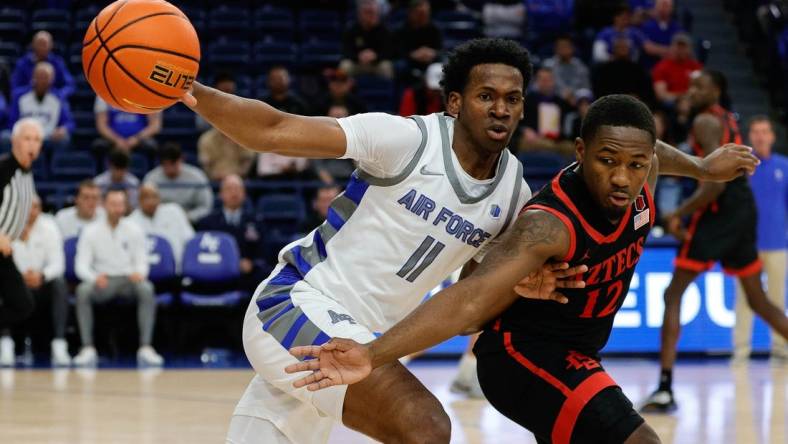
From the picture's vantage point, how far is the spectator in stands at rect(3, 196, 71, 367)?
415 inches

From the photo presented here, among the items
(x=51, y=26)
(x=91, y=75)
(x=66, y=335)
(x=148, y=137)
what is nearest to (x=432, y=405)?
(x=91, y=75)

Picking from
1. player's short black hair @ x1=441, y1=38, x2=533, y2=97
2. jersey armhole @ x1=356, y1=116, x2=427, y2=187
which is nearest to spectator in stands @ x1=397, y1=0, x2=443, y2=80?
player's short black hair @ x1=441, y1=38, x2=533, y2=97

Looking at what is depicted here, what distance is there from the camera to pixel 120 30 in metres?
3.74

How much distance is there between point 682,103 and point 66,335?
23.4 ft

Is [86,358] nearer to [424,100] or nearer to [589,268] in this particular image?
[424,100]

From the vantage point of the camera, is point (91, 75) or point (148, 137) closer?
point (91, 75)

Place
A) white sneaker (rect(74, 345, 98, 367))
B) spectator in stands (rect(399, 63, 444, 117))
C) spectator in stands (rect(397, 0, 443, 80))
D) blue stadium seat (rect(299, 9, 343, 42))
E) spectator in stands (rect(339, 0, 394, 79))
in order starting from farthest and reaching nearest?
blue stadium seat (rect(299, 9, 343, 42)), spectator in stands (rect(339, 0, 394, 79)), spectator in stands (rect(397, 0, 443, 80)), spectator in stands (rect(399, 63, 444, 117)), white sneaker (rect(74, 345, 98, 367))

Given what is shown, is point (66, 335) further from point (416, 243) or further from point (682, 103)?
point (416, 243)

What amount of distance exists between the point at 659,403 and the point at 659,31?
8269mm

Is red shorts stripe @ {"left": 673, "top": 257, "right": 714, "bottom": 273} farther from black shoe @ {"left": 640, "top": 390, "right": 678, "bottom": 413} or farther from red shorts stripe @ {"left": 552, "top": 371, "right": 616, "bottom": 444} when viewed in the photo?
red shorts stripe @ {"left": 552, "top": 371, "right": 616, "bottom": 444}

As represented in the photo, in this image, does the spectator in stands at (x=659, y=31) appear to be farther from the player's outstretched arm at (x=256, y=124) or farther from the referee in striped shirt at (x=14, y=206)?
the player's outstretched arm at (x=256, y=124)

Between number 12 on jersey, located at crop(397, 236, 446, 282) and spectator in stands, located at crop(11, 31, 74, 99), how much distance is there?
396 inches

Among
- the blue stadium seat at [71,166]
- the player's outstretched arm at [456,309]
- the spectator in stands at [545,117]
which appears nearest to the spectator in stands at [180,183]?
the blue stadium seat at [71,166]

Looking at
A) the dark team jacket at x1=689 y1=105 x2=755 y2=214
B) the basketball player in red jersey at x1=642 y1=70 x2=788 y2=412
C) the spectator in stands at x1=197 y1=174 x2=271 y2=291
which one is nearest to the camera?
the basketball player in red jersey at x1=642 y1=70 x2=788 y2=412
